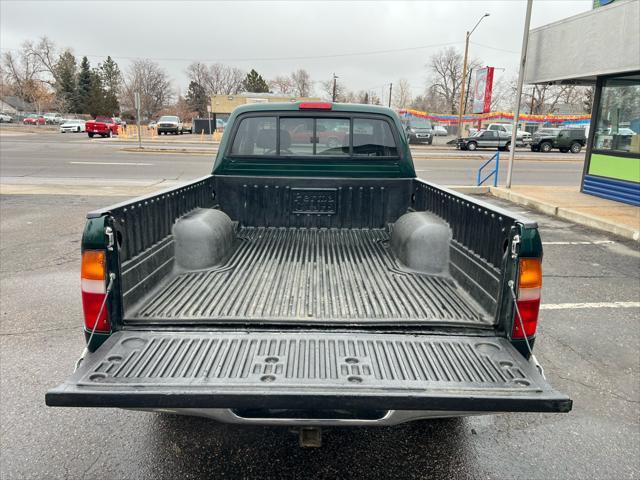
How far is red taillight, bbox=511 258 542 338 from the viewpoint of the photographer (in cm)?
235

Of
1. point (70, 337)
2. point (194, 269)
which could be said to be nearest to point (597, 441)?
point (194, 269)

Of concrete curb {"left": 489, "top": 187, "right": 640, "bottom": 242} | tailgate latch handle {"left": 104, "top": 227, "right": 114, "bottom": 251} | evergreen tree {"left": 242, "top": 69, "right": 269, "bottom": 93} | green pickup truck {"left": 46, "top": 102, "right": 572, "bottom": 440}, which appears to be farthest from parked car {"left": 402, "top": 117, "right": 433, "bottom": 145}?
evergreen tree {"left": 242, "top": 69, "right": 269, "bottom": 93}

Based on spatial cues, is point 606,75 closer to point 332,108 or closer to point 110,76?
point 332,108

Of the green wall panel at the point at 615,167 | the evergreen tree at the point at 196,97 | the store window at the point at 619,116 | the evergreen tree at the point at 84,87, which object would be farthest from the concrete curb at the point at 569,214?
the evergreen tree at the point at 196,97

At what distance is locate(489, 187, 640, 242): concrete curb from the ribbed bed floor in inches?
255

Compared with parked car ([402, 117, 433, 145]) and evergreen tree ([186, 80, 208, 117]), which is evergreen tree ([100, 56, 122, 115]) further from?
parked car ([402, 117, 433, 145])

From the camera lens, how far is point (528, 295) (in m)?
2.38

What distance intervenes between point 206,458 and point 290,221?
2539mm

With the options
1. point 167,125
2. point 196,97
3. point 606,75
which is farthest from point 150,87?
point 606,75

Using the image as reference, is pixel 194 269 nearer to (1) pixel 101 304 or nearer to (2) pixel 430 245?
(1) pixel 101 304

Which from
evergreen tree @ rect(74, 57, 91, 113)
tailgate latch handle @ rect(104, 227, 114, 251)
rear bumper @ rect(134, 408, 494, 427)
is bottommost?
rear bumper @ rect(134, 408, 494, 427)

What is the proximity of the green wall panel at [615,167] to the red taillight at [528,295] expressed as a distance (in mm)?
10538

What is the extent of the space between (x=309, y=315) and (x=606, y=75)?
38.7 ft

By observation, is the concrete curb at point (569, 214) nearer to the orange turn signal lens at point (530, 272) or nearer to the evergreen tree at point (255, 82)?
the orange turn signal lens at point (530, 272)
